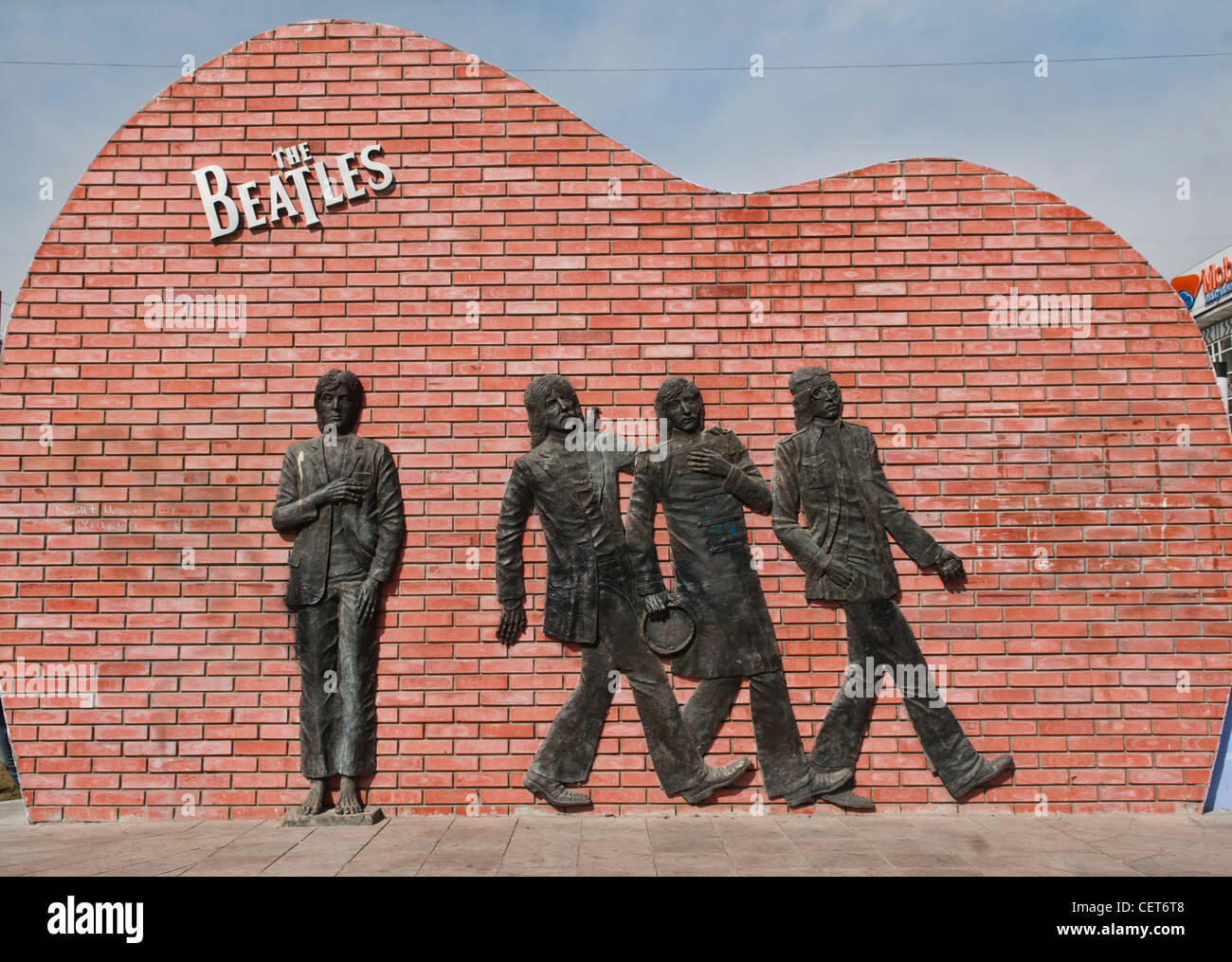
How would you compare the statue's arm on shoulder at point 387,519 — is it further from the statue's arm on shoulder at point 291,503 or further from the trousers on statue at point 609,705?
the trousers on statue at point 609,705

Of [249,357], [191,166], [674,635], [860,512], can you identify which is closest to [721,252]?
[860,512]

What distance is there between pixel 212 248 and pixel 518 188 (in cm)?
188

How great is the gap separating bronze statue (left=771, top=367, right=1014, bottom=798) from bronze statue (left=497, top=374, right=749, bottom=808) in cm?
79

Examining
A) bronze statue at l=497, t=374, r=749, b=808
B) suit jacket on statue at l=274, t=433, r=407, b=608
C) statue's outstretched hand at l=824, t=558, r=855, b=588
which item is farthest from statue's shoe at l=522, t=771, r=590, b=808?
statue's outstretched hand at l=824, t=558, r=855, b=588

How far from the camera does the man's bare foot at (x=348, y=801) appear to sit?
540 cm

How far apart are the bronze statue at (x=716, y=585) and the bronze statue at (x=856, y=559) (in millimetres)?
194

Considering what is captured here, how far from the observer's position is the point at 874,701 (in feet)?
18.3

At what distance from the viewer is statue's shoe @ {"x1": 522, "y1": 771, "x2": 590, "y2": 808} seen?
5461 millimetres

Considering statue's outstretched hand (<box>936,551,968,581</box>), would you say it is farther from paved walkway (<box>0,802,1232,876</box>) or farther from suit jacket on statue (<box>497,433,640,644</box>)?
suit jacket on statue (<box>497,433,640,644</box>)

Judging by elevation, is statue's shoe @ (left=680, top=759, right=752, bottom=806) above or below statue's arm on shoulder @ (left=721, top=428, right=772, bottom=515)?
below

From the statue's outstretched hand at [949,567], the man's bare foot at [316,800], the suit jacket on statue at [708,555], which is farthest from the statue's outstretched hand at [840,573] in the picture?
the man's bare foot at [316,800]

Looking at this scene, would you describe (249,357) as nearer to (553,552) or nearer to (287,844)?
(553,552)

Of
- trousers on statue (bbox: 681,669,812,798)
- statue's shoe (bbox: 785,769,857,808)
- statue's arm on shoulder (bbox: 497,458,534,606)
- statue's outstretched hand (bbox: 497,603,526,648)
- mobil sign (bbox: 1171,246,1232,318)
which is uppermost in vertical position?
mobil sign (bbox: 1171,246,1232,318)

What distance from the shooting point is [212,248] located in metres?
5.89
